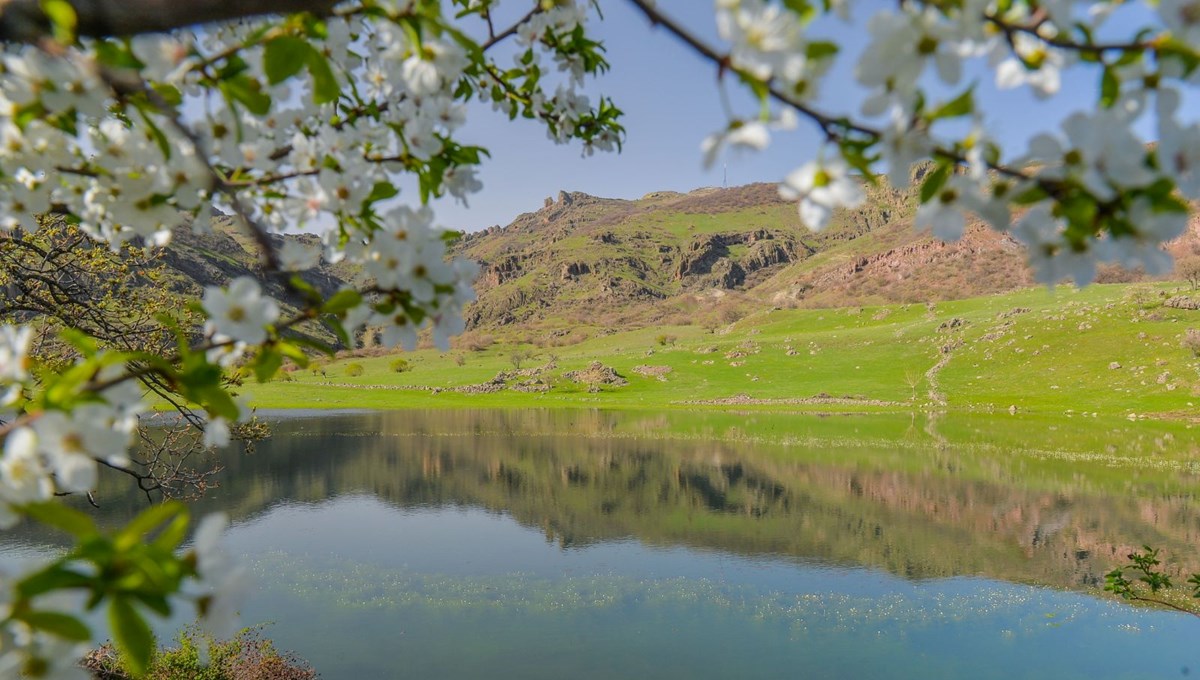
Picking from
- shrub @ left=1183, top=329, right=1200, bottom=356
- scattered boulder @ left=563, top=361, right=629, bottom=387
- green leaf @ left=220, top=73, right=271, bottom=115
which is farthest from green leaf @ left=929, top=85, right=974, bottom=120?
scattered boulder @ left=563, top=361, right=629, bottom=387

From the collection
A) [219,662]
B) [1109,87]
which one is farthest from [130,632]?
[219,662]

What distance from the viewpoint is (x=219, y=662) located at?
12.2 metres

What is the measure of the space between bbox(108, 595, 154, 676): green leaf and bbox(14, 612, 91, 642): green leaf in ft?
0.16

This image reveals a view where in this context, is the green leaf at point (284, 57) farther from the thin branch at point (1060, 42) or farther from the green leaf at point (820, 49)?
the thin branch at point (1060, 42)

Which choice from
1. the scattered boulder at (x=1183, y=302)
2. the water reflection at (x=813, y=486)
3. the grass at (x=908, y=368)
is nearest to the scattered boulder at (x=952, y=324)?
the grass at (x=908, y=368)

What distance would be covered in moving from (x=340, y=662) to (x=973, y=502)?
25.8 metres

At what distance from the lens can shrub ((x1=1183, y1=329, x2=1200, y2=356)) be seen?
5119cm

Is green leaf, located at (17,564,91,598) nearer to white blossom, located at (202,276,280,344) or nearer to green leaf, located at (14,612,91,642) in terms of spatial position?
green leaf, located at (14,612,91,642)

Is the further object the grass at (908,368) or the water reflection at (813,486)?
the grass at (908,368)

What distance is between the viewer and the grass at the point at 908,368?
5253cm

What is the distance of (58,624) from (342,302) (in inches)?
33.4

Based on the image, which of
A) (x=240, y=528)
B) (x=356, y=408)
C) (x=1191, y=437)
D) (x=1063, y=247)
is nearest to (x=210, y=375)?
(x=1063, y=247)

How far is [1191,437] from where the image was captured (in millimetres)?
37375

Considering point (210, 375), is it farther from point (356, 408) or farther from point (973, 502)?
point (356, 408)
